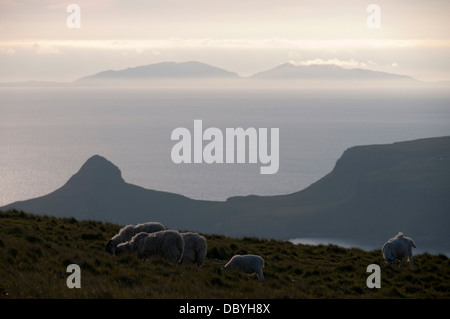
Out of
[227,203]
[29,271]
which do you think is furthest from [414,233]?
[29,271]

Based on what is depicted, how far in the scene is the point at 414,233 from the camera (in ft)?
516

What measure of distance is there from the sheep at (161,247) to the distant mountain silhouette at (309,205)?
11384cm

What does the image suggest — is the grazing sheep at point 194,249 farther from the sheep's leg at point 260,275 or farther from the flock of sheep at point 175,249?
the sheep's leg at point 260,275

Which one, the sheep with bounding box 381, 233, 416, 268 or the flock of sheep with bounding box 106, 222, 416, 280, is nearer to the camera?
the flock of sheep with bounding box 106, 222, 416, 280

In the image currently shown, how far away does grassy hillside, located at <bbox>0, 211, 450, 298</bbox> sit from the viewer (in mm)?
11761

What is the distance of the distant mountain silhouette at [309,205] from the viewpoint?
142750 mm

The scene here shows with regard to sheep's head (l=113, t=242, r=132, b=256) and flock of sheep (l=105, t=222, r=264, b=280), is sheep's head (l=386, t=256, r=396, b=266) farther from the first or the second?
sheep's head (l=113, t=242, r=132, b=256)

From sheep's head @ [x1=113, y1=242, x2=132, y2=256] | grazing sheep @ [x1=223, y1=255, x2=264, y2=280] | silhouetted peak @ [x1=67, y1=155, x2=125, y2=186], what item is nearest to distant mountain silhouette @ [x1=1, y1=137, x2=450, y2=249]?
silhouetted peak @ [x1=67, y1=155, x2=125, y2=186]

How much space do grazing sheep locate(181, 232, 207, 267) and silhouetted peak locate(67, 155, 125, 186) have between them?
13479 cm

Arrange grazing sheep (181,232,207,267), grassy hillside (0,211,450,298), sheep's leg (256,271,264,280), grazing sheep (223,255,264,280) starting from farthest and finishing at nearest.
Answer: grazing sheep (181,232,207,267), grazing sheep (223,255,264,280), sheep's leg (256,271,264,280), grassy hillside (0,211,450,298)

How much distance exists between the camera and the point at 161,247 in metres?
16.1

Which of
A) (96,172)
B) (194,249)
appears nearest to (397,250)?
(194,249)

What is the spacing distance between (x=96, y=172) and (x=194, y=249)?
137 metres
